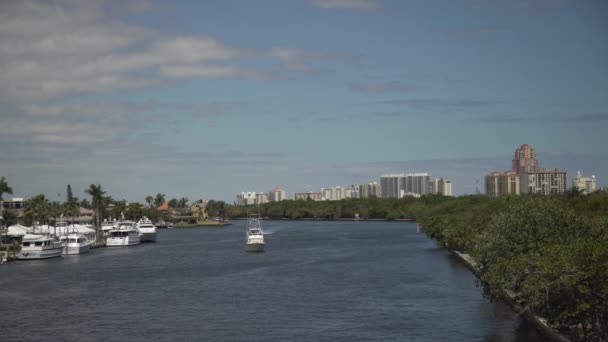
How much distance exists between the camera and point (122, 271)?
8550 cm

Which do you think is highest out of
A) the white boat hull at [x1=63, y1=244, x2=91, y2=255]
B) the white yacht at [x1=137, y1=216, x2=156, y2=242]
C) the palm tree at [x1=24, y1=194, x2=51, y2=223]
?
the palm tree at [x1=24, y1=194, x2=51, y2=223]

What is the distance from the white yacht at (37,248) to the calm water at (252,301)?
188 cm

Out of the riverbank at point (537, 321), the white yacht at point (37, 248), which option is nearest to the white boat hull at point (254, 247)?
the white yacht at point (37, 248)

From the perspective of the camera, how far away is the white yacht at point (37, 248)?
98.6 m

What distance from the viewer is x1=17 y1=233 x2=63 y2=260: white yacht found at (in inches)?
3880

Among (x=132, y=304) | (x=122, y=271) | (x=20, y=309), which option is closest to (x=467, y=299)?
(x=132, y=304)

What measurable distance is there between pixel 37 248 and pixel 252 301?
50092mm

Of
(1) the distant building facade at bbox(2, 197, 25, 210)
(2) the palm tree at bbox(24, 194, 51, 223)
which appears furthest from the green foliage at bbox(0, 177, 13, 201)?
(1) the distant building facade at bbox(2, 197, 25, 210)

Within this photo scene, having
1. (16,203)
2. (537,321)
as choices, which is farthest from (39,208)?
(537,321)

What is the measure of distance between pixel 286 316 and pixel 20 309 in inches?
797

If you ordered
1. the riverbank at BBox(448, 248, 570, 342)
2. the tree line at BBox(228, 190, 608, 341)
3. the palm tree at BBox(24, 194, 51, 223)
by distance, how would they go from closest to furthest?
the tree line at BBox(228, 190, 608, 341), the riverbank at BBox(448, 248, 570, 342), the palm tree at BBox(24, 194, 51, 223)

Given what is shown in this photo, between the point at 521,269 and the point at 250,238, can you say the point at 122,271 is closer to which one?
the point at 250,238

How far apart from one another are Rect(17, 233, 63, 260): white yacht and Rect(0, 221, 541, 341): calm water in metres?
1.88

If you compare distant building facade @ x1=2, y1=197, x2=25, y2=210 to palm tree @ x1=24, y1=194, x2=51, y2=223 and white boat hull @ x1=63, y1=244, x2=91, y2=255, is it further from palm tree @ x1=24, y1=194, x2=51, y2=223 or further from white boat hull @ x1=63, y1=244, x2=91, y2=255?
white boat hull @ x1=63, y1=244, x2=91, y2=255
